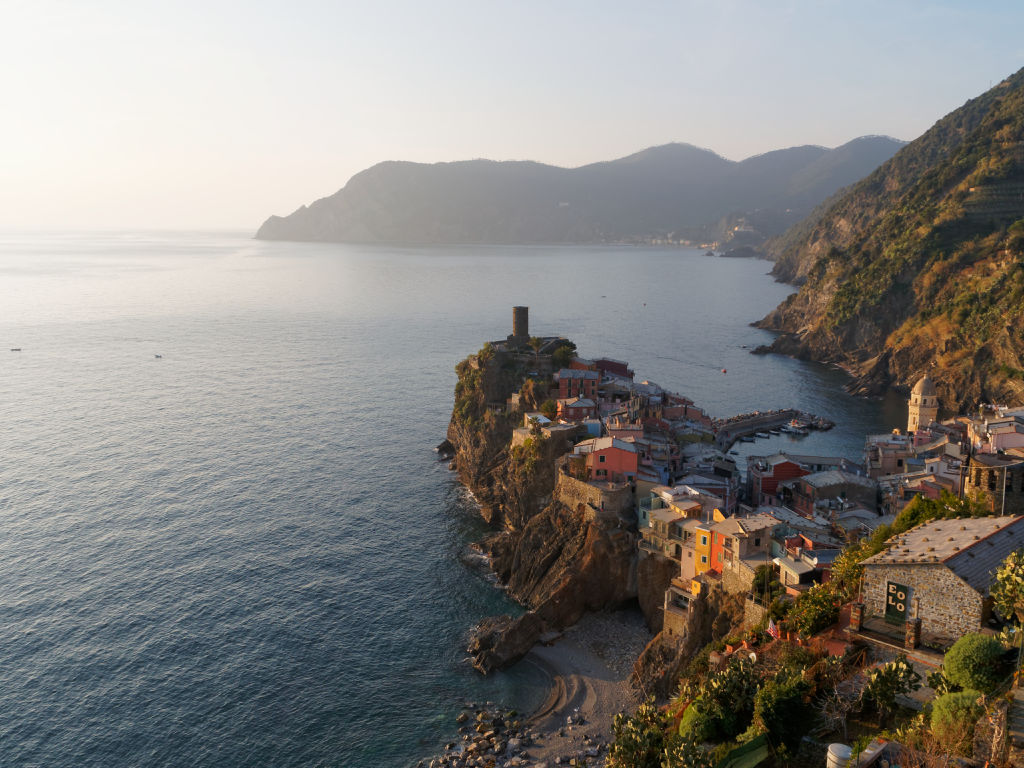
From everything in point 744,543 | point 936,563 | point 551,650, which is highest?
point 936,563

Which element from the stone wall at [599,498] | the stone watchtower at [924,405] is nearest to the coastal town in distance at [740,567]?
the stone wall at [599,498]

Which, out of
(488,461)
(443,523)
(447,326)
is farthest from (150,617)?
(447,326)

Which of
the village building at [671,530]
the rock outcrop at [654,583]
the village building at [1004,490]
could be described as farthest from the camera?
the rock outcrop at [654,583]

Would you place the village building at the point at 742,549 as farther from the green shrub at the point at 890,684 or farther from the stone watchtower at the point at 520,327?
the stone watchtower at the point at 520,327

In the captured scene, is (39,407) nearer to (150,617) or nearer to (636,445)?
(150,617)

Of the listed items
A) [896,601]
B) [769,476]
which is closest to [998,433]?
[769,476]
